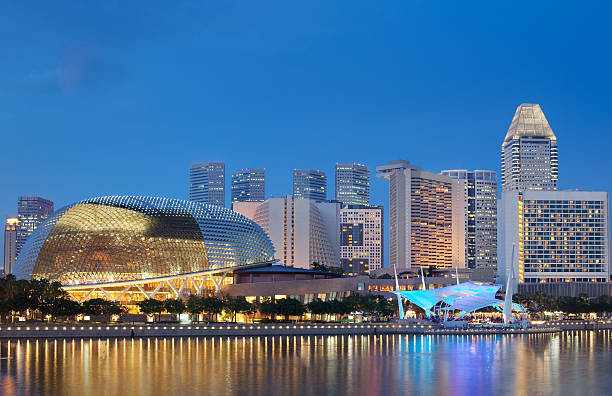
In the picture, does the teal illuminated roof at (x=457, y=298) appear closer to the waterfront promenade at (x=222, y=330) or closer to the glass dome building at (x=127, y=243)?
the waterfront promenade at (x=222, y=330)

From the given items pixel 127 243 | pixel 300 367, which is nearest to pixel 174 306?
pixel 127 243

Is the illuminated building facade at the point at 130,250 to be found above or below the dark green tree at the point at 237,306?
above

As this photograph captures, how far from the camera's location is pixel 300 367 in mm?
67812

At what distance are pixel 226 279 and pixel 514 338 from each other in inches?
2339

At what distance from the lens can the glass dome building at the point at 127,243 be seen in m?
142

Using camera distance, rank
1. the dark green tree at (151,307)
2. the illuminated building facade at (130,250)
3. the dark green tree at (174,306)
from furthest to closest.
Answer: the illuminated building facade at (130,250)
the dark green tree at (174,306)
the dark green tree at (151,307)

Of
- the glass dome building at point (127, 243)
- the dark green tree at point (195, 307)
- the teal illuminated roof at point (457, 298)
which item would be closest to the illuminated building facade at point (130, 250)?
the glass dome building at point (127, 243)

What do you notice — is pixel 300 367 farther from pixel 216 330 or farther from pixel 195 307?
pixel 195 307

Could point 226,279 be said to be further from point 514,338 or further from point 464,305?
point 514,338

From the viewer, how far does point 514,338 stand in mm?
111812

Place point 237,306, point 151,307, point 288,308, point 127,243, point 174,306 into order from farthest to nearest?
point 127,243 → point 237,306 → point 288,308 → point 174,306 → point 151,307

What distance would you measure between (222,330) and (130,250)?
35.7m

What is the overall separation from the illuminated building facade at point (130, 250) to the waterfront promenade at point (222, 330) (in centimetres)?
2718

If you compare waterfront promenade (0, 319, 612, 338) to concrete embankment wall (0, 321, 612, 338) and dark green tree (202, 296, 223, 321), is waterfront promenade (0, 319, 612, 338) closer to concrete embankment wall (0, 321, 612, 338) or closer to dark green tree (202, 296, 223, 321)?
concrete embankment wall (0, 321, 612, 338)
